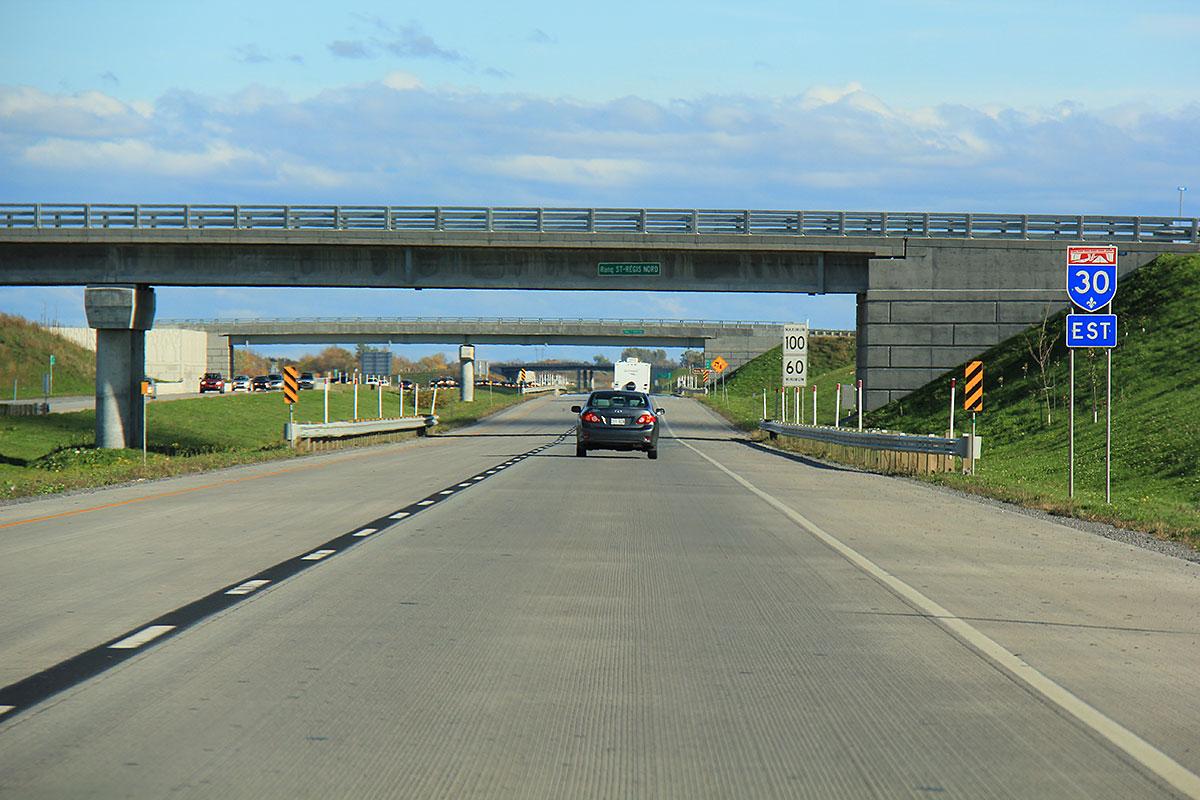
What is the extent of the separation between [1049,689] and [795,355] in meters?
44.8

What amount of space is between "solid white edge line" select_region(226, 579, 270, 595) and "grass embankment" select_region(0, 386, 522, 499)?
12525 millimetres

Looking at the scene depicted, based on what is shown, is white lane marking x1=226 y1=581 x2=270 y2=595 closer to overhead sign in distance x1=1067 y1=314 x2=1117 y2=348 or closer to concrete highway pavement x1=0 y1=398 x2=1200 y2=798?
concrete highway pavement x1=0 y1=398 x2=1200 y2=798

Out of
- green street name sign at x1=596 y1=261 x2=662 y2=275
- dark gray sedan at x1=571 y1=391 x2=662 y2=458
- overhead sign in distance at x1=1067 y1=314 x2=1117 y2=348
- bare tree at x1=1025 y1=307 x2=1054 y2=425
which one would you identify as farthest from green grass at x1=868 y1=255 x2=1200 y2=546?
green street name sign at x1=596 y1=261 x2=662 y2=275

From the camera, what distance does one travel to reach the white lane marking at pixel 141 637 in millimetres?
8633

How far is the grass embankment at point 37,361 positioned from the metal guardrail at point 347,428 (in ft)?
162

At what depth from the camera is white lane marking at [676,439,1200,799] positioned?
605cm

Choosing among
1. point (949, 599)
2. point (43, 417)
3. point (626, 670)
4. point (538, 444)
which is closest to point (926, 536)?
point (949, 599)

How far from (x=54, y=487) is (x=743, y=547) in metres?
13.7

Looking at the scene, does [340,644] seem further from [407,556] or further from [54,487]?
[54,487]

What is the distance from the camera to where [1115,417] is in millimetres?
38781

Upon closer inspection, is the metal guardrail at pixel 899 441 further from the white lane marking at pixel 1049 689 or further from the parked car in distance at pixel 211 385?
the parked car in distance at pixel 211 385

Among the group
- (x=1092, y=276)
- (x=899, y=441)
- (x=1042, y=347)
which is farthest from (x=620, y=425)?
(x=1042, y=347)

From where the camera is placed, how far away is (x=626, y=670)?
8.12m

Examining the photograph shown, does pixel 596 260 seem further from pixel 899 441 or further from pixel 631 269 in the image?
pixel 899 441
